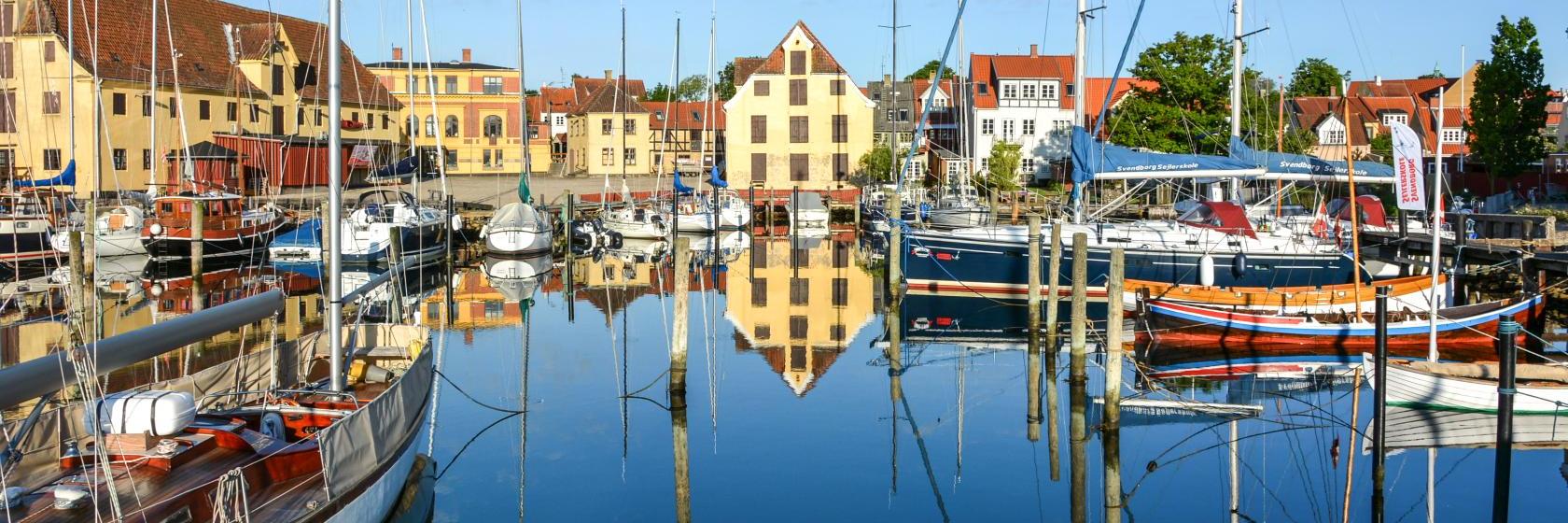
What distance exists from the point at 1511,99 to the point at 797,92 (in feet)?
116

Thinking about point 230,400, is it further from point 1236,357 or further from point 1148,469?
point 1236,357

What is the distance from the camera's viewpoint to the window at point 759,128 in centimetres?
7775

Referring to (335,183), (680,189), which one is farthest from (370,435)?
(680,189)

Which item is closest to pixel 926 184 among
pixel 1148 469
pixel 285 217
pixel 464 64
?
pixel 464 64

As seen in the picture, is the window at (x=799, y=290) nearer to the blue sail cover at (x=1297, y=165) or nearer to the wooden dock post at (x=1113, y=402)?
the blue sail cover at (x=1297, y=165)

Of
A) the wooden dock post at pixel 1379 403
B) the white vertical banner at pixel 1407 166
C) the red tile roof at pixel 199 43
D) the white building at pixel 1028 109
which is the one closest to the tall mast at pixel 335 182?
the wooden dock post at pixel 1379 403

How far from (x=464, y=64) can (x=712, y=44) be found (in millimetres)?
29160

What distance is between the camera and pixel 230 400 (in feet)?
55.1

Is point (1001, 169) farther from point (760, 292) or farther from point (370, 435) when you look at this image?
point (370, 435)

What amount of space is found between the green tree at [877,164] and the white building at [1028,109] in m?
7.17

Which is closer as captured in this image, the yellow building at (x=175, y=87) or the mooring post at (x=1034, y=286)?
the mooring post at (x=1034, y=286)

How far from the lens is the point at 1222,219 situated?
3631 cm

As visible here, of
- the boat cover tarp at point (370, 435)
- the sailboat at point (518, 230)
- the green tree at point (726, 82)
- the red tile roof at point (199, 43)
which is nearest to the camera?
the boat cover tarp at point (370, 435)

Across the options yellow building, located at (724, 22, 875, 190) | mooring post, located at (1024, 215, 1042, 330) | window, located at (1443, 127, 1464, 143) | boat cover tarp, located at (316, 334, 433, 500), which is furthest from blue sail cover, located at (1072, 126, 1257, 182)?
window, located at (1443, 127, 1464, 143)
